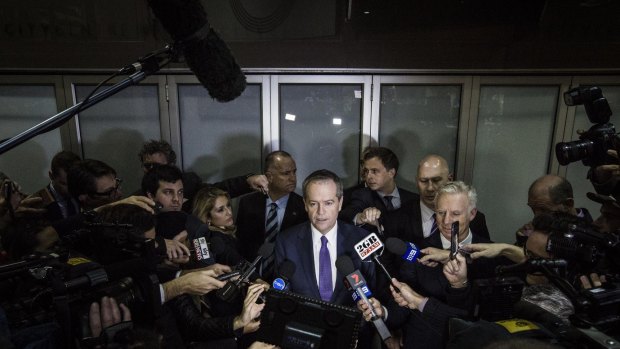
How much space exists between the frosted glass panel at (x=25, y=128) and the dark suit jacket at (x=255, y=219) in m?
2.65

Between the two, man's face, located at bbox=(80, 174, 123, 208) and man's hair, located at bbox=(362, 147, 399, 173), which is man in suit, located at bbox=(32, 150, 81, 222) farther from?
man's hair, located at bbox=(362, 147, 399, 173)

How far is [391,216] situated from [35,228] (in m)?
2.32

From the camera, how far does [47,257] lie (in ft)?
4.32

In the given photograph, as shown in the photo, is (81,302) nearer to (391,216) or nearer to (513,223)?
(391,216)

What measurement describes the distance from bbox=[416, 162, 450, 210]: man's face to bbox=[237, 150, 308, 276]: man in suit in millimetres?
1124

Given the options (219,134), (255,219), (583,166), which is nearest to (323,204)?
(255,219)

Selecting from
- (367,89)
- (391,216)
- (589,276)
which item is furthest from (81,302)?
(367,89)

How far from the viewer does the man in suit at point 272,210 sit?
3336mm

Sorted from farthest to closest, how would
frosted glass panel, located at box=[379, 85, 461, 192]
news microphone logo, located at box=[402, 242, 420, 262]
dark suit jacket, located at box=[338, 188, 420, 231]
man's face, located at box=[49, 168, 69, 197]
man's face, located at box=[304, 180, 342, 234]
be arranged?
frosted glass panel, located at box=[379, 85, 461, 192], man's face, located at box=[49, 168, 69, 197], dark suit jacket, located at box=[338, 188, 420, 231], man's face, located at box=[304, 180, 342, 234], news microphone logo, located at box=[402, 242, 420, 262]

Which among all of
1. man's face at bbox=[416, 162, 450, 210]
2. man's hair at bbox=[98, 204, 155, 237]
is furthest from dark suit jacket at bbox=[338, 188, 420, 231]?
man's hair at bbox=[98, 204, 155, 237]

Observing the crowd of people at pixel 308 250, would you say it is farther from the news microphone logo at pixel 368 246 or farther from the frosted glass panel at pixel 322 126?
the frosted glass panel at pixel 322 126

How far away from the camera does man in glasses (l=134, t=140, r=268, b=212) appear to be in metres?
3.30

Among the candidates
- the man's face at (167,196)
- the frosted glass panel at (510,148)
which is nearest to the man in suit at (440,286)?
the man's face at (167,196)

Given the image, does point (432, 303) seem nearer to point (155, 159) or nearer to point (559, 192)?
point (559, 192)
